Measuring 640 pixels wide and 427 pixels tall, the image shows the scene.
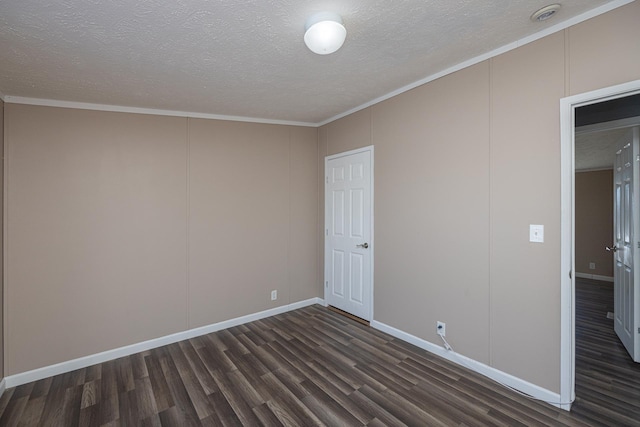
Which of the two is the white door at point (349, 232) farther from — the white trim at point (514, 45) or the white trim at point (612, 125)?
the white trim at point (612, 125)

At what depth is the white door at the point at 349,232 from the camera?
359 centimetres

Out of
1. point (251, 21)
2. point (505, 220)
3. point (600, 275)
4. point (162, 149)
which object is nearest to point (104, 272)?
point (162, 149)

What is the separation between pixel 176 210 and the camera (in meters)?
3.34

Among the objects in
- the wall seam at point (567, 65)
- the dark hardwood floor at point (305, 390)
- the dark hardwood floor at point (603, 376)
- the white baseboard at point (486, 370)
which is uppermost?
the wall seam at point (567, 65)

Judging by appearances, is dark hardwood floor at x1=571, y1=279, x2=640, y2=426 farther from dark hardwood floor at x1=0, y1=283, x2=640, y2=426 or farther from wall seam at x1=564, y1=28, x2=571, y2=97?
wall seam at x1=564, y1=28, x2=571, y2=97

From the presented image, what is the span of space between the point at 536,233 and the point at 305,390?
2164 mm

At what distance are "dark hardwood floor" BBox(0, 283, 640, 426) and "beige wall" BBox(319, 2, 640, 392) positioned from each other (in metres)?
0.33

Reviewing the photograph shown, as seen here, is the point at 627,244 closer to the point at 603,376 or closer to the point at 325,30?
the point at 603,376

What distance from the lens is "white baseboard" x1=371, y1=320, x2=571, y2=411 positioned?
6.87ft

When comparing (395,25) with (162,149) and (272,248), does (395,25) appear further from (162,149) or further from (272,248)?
(272,248)

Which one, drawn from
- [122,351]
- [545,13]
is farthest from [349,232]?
[122,351]

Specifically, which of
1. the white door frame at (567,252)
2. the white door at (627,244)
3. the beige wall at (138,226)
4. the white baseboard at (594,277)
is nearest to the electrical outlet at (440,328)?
the white door frame at (567,252)

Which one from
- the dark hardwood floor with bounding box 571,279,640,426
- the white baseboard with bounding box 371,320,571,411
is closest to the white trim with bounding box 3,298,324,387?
the white baseboard with bounding box 371,320,571,411

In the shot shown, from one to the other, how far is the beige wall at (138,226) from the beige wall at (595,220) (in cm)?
654
